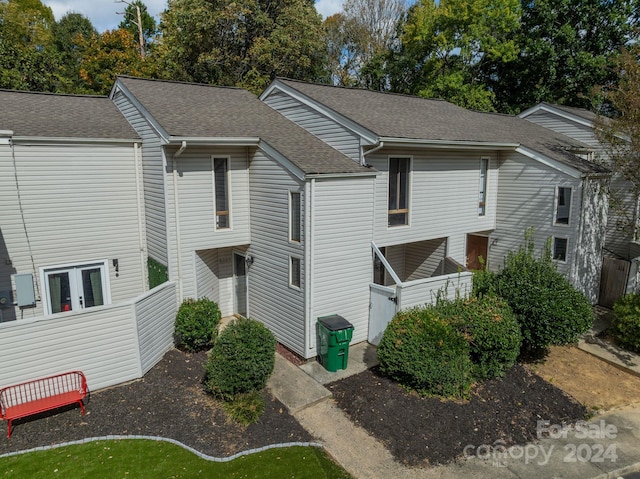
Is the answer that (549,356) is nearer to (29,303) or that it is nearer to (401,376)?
(401,376)

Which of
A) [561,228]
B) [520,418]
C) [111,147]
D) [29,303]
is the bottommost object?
[520,418]

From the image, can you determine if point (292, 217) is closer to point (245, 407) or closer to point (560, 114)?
point (245, 407)

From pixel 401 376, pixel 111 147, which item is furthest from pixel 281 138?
pixel 401 376

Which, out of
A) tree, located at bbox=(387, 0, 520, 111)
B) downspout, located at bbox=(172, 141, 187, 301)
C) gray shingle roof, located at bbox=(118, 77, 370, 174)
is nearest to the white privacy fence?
downspout, located at bbox=(172, 141, 187, 301)

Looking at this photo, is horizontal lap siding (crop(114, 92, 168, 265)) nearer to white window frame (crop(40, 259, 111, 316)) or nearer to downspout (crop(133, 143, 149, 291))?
downspout (crop(133, 143, 149, 291))

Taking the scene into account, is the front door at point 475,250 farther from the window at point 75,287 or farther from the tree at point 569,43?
the tree at point 569,43
